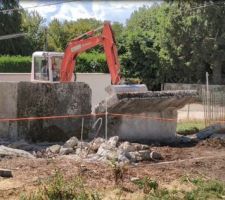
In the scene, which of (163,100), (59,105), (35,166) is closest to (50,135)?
(59,105)

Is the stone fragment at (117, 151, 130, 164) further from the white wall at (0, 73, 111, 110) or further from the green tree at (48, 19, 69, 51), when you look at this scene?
the green tree at (48, 19, 69, 51)

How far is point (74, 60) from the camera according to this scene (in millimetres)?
21234

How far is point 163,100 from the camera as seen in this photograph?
18.8 meters

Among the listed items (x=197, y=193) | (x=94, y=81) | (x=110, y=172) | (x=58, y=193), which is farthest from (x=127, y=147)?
(x=94, y=81)

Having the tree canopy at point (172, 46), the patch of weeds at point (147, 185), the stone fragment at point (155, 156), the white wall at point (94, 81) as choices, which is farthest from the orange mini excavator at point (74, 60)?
the tree canopy at point (172, 46)

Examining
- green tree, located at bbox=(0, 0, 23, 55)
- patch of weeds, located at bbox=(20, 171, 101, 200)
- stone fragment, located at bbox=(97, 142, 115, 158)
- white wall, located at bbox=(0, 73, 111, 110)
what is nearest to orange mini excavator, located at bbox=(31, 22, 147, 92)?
stone fragment, located at bbox=(97, 142, 115, 158)

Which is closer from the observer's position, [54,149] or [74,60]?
[54,149]

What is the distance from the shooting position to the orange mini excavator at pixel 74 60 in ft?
63.1

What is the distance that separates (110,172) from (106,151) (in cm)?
318

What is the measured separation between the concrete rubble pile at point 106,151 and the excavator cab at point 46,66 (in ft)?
21.1

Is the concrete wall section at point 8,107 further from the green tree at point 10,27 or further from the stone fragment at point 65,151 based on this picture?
the green tree at point 10,27

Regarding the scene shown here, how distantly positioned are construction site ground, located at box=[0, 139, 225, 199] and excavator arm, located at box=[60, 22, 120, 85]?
16.3 ft

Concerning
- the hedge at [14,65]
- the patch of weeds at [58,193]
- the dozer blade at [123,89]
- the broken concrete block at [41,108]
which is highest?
the hedge at [14,65]

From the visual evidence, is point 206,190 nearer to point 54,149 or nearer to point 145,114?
point 54,149
